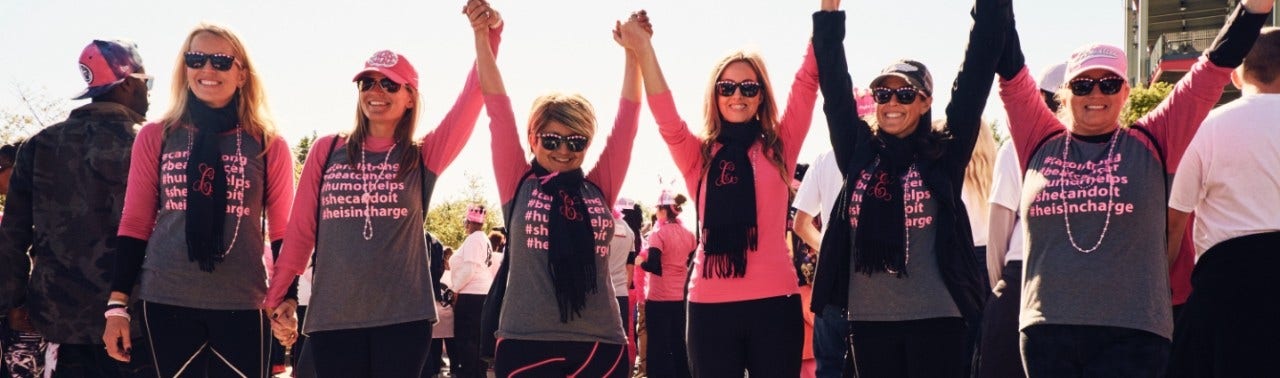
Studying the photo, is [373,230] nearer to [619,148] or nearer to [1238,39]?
[619,148]

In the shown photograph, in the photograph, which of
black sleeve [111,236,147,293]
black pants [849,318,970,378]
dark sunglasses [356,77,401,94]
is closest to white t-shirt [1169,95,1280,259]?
black pants [849,318,970,378]

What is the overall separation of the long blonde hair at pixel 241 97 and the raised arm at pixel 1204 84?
3.77m

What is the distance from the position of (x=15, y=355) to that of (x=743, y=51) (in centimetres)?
452

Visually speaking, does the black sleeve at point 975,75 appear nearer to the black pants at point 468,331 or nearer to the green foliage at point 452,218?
the black pants at point 468,331

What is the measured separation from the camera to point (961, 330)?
481 cm

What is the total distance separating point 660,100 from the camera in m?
5.29

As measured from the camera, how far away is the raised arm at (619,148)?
5.30 m

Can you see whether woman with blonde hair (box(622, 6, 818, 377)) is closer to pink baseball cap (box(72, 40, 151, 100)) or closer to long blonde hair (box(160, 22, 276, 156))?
long blonde hair (box(160, 22, 276, 156))

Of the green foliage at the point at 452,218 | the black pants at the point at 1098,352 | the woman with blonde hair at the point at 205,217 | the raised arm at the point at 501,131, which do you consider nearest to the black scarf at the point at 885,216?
the black pants at the point at 1098,352

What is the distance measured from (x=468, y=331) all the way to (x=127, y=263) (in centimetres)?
823

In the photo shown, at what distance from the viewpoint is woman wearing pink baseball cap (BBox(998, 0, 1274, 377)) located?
4449mm

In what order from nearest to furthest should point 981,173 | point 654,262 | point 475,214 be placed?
point 981,173, point 654,262, point 475,214

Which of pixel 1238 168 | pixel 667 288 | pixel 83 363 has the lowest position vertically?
pixel 667 288

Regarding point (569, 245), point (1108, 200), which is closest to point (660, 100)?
point (569, 245)
